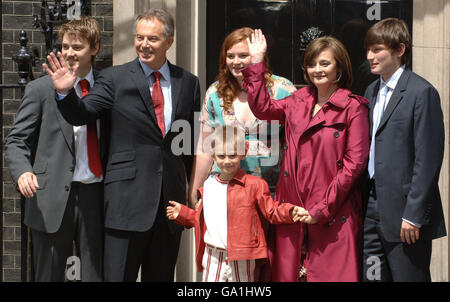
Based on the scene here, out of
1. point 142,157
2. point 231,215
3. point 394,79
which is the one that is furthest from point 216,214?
point 394,79

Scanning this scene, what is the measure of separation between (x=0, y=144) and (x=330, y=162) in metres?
3.21

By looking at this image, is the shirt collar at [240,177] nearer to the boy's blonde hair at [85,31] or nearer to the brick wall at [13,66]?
the boy's blonde hair at [85,31]

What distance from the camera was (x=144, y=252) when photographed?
4.77 metres

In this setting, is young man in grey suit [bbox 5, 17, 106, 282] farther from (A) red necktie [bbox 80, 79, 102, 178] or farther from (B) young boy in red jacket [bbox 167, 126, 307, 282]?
(B) young boy in red jacket [bbox 167, 126, 307, 282]

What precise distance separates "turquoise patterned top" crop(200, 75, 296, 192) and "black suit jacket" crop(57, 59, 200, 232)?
0.35 m

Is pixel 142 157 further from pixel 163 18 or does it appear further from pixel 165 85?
pixel 163 18

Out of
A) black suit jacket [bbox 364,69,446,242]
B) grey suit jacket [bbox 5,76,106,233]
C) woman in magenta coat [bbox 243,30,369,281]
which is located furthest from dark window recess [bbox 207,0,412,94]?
grey suit jacket [bbox 5,76,106,233]

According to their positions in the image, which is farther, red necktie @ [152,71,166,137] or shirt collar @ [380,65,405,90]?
red necktie @ [152,71,166,137]

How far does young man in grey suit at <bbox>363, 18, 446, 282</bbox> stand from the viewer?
4.36m

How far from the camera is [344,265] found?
14.7ft

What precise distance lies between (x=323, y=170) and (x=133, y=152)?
1245 mm

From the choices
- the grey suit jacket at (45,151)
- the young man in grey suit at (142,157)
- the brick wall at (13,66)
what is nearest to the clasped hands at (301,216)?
the young man in grey suit at (142,157)
